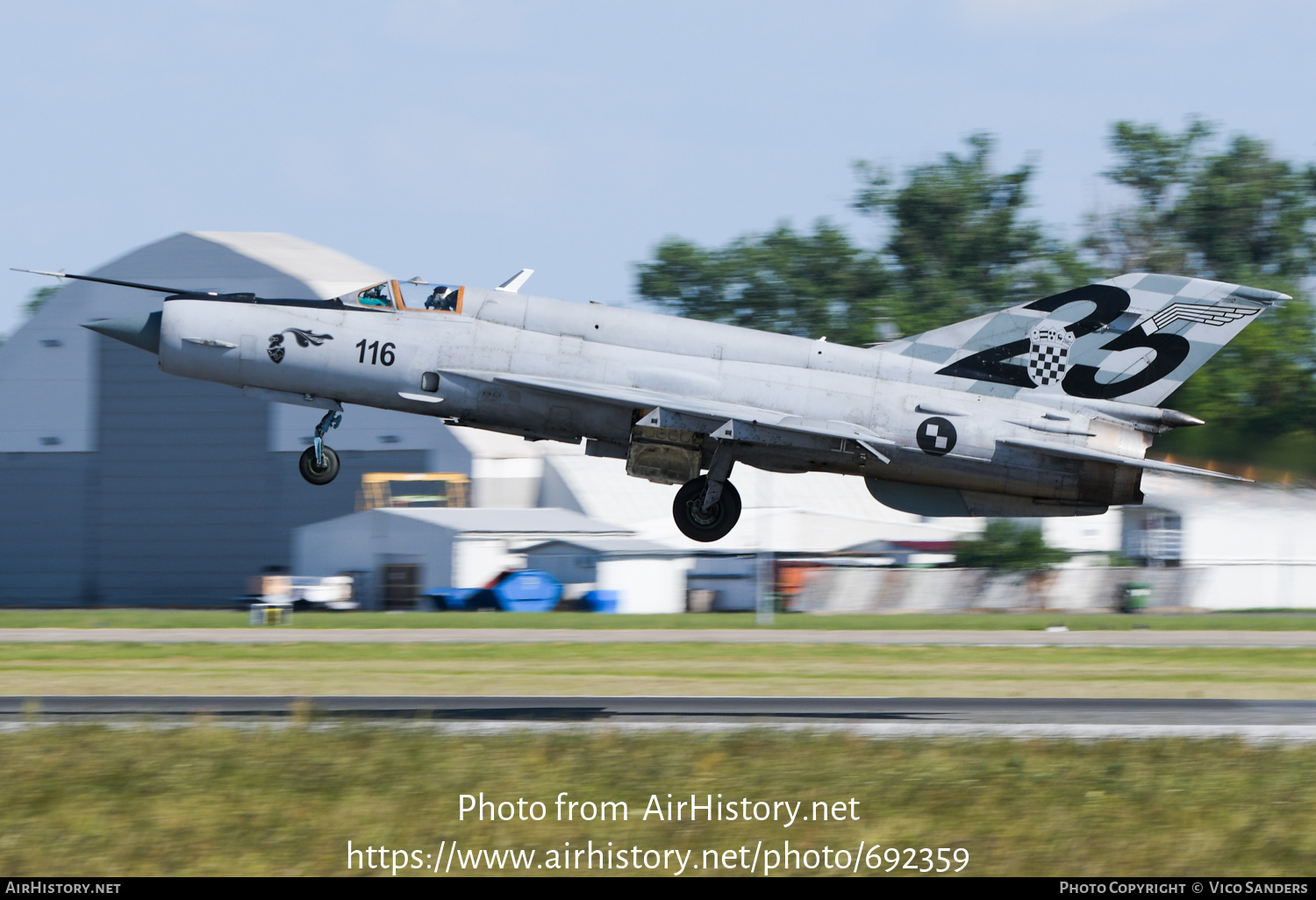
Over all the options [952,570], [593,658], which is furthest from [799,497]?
[593,658]

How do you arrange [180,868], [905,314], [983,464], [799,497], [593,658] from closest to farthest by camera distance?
[180,868] < [983,464] < [593,658] < [799,497] < [905,314]

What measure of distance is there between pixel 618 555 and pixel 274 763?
3376 centimetres

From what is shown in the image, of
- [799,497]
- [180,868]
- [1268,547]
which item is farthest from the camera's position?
[799,497]

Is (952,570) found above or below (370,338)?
below

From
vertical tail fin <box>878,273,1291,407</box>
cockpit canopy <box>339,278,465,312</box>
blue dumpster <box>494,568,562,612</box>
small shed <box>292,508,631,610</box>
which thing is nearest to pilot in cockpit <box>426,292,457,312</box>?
cockpit canopy <box>339,278,465,312</box>

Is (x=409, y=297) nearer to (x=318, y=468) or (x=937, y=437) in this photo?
(x=318, y=468)

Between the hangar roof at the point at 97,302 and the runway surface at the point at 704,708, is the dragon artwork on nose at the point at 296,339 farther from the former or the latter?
the hangar roof at the point at 97,302

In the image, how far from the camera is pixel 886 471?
18.2 meters

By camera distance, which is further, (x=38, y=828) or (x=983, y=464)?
(x=983, y=464)

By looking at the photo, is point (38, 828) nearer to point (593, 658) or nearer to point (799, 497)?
point (593, 658)

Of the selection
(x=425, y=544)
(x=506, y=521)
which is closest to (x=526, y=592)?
(x=506, y=521)

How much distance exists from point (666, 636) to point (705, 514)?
16569 mm

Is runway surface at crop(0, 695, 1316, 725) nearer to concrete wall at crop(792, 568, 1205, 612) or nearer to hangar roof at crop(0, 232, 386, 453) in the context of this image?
concrete wall at crop(792, 568, 1205, 612)

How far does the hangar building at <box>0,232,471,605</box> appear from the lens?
4962 centimetres
